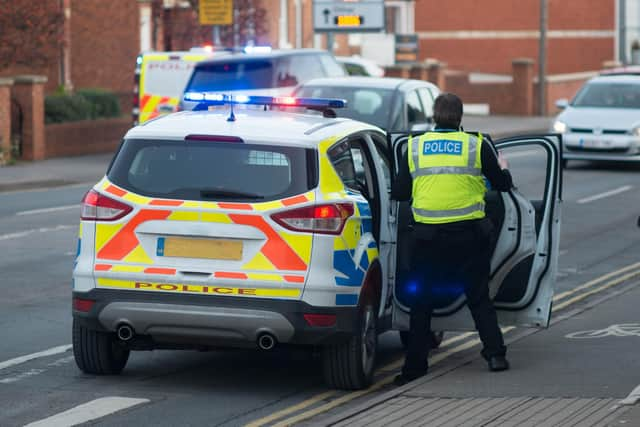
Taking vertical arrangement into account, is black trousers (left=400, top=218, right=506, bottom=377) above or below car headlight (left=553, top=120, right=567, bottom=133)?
below

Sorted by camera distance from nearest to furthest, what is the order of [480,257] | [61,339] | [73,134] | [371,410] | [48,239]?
[371,410] < [480,257] < [61,339] < [48,239] < [73,134]

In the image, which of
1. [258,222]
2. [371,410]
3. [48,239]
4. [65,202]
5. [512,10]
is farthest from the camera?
[512,10]

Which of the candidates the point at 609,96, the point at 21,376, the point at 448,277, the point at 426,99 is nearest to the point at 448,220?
the point at 448,277

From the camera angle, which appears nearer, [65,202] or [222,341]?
[222,341]

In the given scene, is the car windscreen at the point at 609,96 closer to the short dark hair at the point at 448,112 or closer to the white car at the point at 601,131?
A: the white car at the point at 601,131

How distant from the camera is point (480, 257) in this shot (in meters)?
9.02

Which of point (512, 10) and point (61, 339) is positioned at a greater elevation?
point (512, 10)

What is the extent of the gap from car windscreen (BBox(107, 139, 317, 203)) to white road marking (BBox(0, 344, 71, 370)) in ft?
5.35

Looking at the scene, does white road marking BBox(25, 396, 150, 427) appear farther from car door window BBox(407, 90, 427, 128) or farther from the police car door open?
car door window BBox(407, 90, 427, 128)

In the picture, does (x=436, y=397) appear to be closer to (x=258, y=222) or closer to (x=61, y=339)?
(x=258, y=222)

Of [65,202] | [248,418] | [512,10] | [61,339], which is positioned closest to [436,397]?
[248,418]

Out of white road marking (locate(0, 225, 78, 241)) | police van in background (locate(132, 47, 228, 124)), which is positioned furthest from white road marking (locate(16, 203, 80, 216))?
police van in background (locate(132, 47, 228, 124))

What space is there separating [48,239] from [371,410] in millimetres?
9178

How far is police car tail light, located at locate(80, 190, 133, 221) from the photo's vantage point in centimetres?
848
